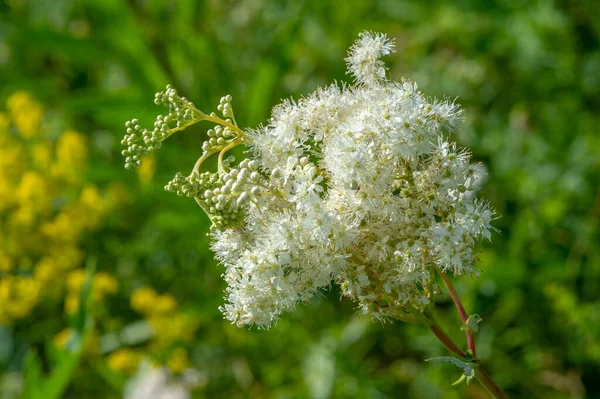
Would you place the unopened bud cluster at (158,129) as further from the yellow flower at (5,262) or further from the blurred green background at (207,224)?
the yellow flower at (5,262)

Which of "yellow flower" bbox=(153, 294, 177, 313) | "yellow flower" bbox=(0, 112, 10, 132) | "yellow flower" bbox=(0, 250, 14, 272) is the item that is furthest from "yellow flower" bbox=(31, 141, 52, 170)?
"yellow flower" bbox=(153, 294, 177, 313)

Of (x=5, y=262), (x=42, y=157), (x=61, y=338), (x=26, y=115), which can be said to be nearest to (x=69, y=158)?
(x=42, y=157)

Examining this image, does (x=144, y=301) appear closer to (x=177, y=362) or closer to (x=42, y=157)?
(x=177, y=362)

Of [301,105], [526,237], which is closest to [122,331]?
[526,237]

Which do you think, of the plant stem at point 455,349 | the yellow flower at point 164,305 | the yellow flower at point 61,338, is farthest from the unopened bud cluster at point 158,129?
the yellow flower at point 61,338

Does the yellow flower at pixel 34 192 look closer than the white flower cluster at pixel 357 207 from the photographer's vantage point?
No

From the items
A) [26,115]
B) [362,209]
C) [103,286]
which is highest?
[26,115]
